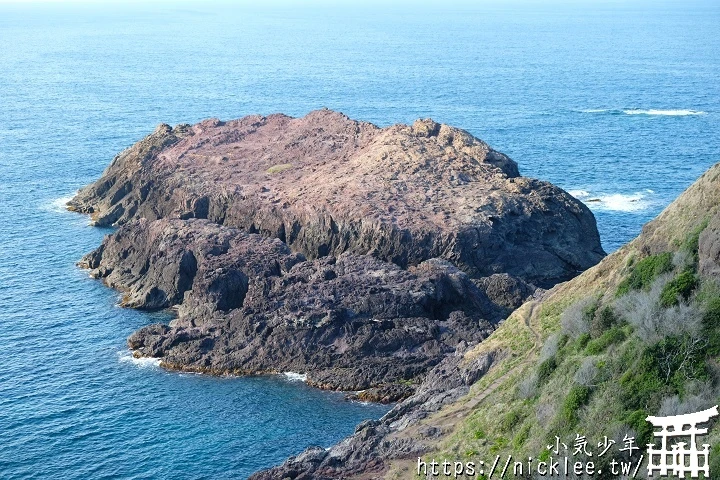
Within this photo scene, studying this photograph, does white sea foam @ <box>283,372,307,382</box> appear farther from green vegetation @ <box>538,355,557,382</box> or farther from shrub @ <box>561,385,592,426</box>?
shrub @ <box>561,385,592,426</box>

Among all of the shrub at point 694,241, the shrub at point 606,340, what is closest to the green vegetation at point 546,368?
the shrub at point 606,340

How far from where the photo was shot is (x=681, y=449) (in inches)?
1558

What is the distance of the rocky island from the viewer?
259 feet

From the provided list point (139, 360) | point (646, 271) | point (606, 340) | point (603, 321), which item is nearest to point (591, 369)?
point (606, 340)

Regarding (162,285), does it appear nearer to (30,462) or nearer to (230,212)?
(230,212)

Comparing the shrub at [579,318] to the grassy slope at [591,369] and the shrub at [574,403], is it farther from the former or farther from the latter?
the shrub at [574,403]

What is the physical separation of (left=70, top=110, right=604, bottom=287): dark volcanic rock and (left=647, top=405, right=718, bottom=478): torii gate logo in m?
47.9

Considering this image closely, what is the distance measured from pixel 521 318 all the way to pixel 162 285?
37.2 meters

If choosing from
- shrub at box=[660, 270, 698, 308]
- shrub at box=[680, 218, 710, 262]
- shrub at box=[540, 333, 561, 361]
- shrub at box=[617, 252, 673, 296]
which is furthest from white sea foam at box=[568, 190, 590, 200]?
shrub at box=[660, 270, 698, 308]

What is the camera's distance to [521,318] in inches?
2699

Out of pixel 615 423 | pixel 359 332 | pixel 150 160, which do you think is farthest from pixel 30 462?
pixel 150 160

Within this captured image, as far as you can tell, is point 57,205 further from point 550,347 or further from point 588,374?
point 588,374

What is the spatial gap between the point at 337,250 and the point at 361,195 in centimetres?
749

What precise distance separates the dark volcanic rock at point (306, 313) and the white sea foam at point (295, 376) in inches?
16.4
